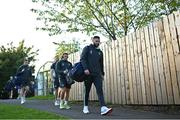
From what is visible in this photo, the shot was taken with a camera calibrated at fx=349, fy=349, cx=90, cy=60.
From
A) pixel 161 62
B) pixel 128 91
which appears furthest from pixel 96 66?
pixel 128 91

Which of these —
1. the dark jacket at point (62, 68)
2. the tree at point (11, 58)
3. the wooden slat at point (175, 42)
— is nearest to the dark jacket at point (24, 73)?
the dark jacket at point (62, 68)

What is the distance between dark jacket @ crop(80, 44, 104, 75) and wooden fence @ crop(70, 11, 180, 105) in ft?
5.03

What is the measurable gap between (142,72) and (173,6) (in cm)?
703

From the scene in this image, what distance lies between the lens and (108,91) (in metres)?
11.4

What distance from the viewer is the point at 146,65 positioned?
368 inches

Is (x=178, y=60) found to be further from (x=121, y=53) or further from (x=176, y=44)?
(x=121, y=53)

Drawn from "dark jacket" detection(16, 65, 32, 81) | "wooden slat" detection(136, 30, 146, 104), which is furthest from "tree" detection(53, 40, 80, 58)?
"wooden slat" detection(136, 30, 146, 104)

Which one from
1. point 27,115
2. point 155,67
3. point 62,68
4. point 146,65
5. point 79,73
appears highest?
point 62,68

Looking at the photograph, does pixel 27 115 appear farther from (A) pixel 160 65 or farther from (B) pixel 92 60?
(A) pixel 160 65

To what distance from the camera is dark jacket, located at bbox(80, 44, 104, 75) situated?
8.27 metres

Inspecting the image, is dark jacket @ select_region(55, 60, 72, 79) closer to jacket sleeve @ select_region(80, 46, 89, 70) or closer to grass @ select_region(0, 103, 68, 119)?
grass @ select_region(0, 103, 68, 119)

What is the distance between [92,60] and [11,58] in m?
31.1

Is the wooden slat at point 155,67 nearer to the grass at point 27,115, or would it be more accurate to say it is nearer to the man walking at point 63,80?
the grass at point 27,115

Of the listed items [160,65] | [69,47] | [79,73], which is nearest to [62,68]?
[79,73]
